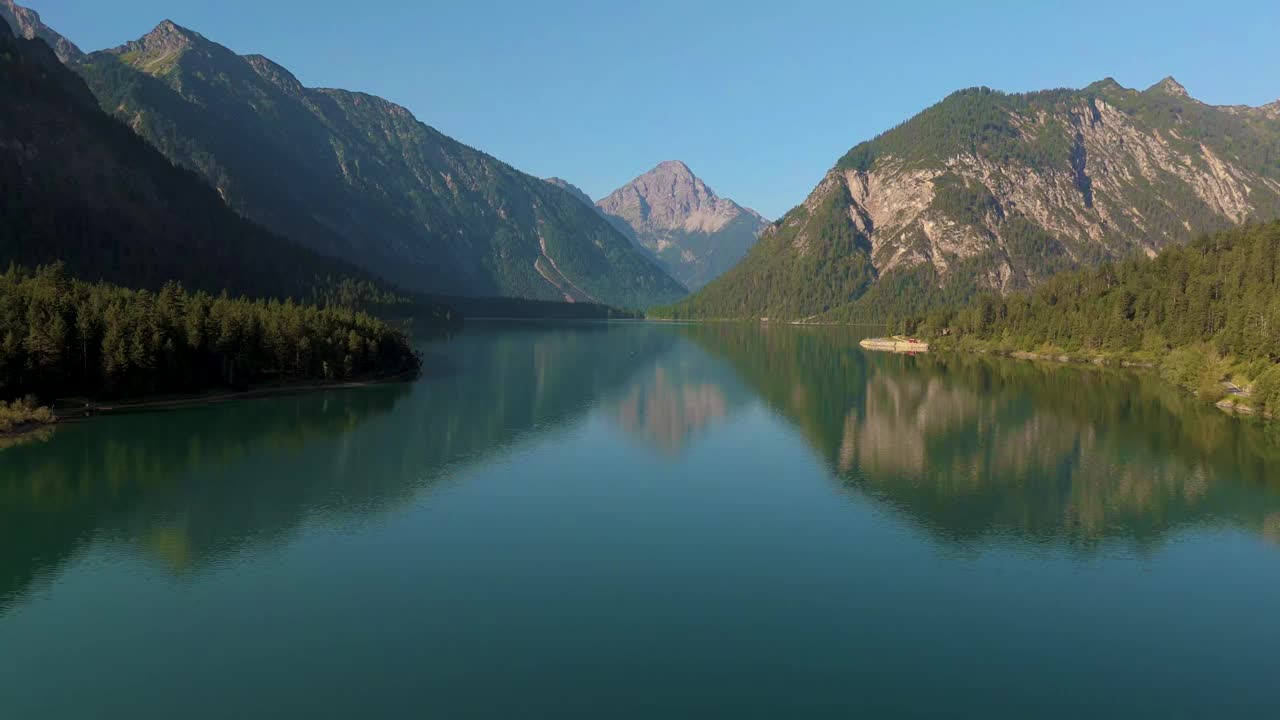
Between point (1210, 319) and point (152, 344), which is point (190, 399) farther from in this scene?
point (1210, 319)

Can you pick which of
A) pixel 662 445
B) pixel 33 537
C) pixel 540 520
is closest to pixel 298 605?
pixel 540 520

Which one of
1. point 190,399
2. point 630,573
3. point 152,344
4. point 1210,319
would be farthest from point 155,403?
point 1210,319

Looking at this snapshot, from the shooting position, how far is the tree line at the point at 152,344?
3819 inches

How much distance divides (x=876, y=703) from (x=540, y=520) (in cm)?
3212

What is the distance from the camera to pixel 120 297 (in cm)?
12044

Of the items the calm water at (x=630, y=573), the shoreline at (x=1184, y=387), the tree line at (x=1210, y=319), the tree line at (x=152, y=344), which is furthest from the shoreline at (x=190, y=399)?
the tree line at (x=1210, y=319)

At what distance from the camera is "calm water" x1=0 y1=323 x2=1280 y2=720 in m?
34.1

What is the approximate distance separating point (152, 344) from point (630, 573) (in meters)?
89.7

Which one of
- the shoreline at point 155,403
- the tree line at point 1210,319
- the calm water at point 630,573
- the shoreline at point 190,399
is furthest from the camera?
the tree line at point 1210,319

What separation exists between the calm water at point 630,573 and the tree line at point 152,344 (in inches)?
545

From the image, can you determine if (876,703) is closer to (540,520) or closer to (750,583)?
(750,583)

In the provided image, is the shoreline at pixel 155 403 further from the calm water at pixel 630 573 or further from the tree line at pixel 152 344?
the calm water at pixel 630 573

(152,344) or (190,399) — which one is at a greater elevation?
(152,344)

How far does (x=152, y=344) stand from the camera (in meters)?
106
